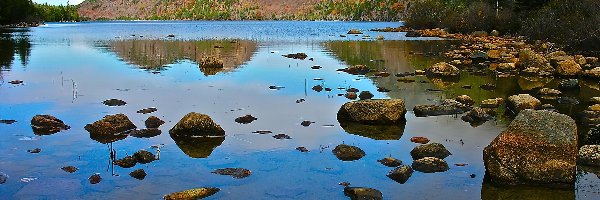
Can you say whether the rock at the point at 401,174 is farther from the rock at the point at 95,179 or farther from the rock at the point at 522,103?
the rock at the point at 522,103

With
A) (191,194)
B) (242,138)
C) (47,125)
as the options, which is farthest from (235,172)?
(47,125)

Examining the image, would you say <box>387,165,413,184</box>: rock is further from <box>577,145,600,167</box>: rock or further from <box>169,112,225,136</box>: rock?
<box>169,112,225,136</box>: rock

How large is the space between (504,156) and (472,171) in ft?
4.92

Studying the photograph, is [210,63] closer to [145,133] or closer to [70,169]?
[145,133]

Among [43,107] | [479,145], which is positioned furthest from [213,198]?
[43,107]

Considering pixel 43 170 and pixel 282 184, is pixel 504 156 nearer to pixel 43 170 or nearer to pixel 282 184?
pixel 282 184

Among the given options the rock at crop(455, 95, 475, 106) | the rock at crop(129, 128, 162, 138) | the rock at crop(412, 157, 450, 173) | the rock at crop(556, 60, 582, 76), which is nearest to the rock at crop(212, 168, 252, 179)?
the rock at crop(412, 157, 450, 173)

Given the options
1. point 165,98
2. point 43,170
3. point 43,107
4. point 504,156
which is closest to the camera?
point 504,156

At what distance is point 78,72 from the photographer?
37.6m

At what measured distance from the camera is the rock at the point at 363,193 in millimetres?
12428

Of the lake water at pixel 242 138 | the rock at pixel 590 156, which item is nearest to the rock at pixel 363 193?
the lake water at pixel 242 138

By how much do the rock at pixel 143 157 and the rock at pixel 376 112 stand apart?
25.8ft

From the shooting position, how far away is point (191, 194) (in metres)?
12.4

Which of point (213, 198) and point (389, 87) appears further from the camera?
point (389, 87)
